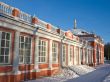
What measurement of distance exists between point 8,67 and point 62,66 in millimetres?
12776

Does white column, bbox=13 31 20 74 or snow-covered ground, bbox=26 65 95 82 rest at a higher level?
white column, bbox=13 31 20 74

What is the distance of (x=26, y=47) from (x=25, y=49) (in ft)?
0.83

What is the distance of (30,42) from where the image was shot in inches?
728

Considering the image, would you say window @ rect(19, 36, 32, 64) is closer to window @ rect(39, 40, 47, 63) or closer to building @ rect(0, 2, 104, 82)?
building @ rect(0, 2, 104, 82)

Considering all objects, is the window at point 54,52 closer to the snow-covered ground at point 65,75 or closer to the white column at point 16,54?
the snow-covered ground at point 65,75

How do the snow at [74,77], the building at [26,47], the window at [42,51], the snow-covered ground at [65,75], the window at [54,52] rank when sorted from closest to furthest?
the building at [26,47], the snow-covered ground at [65,75], the snow at [74,77], the window at [42,51], the window at [54,52]

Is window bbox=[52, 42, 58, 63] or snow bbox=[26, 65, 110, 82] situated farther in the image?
window bbox=[52, 42, 58, 63]

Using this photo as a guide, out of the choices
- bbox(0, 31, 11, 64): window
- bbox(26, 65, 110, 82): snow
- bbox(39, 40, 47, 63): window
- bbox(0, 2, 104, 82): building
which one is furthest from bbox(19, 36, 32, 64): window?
bbox(39, 40, 47, 63): window

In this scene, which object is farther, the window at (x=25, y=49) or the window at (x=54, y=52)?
the window at (x=54, y=52)

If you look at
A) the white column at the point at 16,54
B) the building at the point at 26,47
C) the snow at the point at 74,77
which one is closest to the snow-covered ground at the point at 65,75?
the snow at the point at 74,77

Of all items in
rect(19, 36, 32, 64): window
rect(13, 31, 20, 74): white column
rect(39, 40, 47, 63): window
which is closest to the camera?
rect(13, 31, 20, 74): white column

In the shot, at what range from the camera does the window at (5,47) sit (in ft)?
48.2

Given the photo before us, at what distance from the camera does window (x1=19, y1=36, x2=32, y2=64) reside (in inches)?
670

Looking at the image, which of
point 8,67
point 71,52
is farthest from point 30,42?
point 71,52
